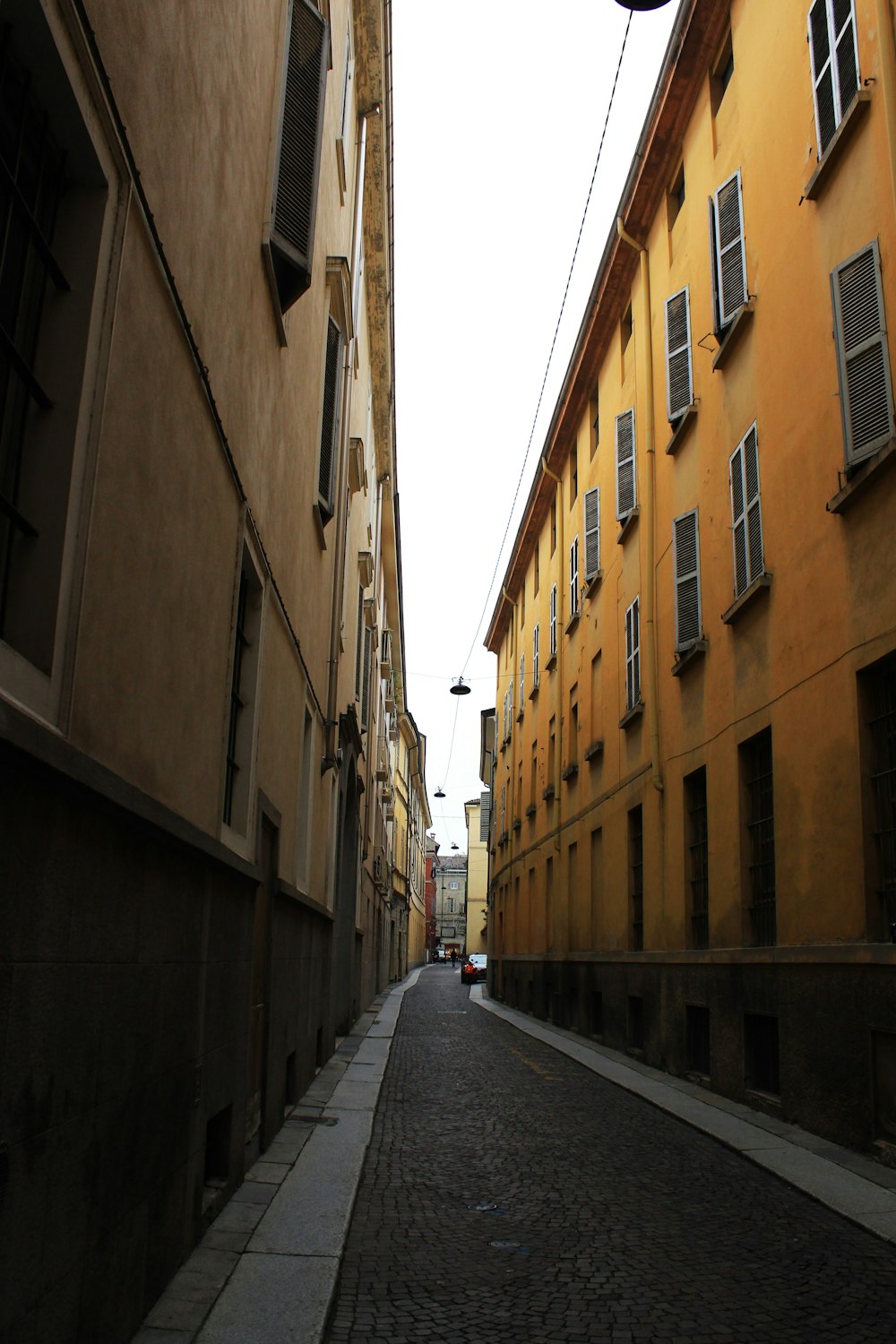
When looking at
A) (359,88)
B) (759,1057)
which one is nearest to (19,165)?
(759,1057)

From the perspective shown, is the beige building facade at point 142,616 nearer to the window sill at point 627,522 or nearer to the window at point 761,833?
the window at point 761,833

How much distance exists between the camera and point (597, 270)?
19016 mm

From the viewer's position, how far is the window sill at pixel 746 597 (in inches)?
421

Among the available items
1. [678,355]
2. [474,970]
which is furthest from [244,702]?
[474,970]

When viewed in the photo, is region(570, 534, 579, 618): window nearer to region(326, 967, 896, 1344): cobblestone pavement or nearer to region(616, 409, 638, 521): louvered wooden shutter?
region(616, 409, 638, 521): louvered wooden shutter

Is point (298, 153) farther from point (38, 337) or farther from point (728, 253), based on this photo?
point (728, 253)

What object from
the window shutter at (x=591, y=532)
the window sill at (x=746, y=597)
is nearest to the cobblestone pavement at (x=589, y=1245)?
the window sill at (x=746, y=597)

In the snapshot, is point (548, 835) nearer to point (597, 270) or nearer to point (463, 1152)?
point (597, 270)

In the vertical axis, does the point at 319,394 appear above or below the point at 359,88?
below

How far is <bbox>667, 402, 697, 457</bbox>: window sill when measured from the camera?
45.1ft

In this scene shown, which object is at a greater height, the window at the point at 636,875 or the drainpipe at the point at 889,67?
the drainpipe at the point at 889,67

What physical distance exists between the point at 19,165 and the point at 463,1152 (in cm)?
737

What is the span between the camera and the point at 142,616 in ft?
13.0

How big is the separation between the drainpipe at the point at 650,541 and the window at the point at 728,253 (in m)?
3.28
